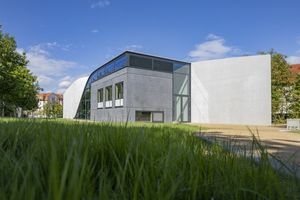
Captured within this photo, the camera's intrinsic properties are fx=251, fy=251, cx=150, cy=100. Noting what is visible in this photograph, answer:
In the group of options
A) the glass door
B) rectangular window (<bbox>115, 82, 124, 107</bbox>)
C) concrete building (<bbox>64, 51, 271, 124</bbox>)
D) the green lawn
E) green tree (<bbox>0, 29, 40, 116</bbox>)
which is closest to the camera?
the green lawn

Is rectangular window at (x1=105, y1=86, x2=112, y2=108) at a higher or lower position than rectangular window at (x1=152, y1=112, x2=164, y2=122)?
higher

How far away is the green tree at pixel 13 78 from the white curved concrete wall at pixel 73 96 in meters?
18.1

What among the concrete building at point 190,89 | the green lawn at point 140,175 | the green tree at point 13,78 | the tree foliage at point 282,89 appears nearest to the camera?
the green lawn at point 140,175

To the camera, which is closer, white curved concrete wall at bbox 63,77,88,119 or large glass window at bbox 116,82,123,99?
large glass window at bbox 116,82,123,99

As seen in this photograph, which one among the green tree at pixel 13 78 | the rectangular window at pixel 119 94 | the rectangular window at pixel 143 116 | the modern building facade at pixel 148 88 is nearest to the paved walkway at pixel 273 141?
the rectangular window at pixel 143 116

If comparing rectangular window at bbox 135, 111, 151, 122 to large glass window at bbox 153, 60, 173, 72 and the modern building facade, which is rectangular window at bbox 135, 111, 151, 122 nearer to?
the modern building facade

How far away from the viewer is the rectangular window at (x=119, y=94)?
28473mm

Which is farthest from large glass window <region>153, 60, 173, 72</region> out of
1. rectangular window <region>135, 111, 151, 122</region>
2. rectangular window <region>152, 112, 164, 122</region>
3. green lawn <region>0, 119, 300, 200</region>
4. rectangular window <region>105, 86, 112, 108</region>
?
green lawn <region>0, 119, 300, 200</region>

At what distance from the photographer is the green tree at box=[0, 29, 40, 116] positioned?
80.5ft

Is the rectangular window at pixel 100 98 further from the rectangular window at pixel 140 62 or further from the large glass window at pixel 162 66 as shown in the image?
the large glass window at pixel 162 66

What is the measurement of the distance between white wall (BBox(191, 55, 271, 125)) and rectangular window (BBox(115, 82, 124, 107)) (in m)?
8.56

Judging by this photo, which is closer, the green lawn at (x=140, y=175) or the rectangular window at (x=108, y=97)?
the green lawn at (x=140, y=175)

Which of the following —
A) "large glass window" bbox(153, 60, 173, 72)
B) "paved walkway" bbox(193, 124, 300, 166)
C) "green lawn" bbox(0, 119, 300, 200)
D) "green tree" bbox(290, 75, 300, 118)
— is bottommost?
"paved walkway" bbox(193, 124, 300, 166)

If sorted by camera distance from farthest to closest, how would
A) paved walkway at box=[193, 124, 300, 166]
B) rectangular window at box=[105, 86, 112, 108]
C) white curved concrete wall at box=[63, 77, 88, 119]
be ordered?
white curved concrete wall at box=[63, 77, 88, 119]
rectangular window at box=[105, 86, 112, 108]
paved walkway at box=[193, 124, 300, 166]
